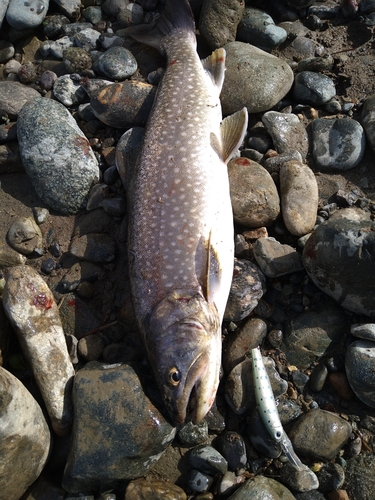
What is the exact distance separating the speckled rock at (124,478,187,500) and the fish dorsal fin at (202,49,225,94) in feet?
13.7

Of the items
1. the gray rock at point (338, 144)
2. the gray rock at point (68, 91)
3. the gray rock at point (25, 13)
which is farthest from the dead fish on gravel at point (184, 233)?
the gray rock at point (25, 13)

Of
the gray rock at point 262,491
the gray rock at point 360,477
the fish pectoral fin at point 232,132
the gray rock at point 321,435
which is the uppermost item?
the fish pectoral fin at point 232,132

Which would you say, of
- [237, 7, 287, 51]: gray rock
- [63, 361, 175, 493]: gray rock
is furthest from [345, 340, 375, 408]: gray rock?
[237, 7, 287, 51]: gray rock

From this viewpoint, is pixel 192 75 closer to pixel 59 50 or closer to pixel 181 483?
pixel 59 50

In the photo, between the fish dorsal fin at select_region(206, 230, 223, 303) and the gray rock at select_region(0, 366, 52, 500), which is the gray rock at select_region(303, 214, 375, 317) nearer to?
the fish dorsal fin at select_region(206, 230, 223, 303)

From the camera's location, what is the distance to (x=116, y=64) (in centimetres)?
537

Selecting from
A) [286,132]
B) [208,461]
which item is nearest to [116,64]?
[286,132]

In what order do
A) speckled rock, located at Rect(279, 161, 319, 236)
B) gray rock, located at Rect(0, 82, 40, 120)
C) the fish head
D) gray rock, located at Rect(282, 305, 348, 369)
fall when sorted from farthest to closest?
gray rock, located at Rect(0, 82, 40, 120)
speckled rock, located at Rect(279, 161, 319, 236)
gray rock, located at Rect(282, 305, 348, 369)
the fish head

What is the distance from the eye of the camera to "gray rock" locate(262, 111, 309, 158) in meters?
4.95

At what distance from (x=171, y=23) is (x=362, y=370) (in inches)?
185

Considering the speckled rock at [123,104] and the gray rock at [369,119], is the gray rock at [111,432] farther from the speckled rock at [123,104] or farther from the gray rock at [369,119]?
the gray rock at [369,119]

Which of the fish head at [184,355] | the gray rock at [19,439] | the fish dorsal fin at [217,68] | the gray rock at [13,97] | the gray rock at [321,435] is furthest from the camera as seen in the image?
the gray rock at [13,97]

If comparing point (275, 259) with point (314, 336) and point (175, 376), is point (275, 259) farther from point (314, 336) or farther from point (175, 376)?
point (175, 376)

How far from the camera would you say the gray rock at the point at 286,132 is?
4.95 meters
